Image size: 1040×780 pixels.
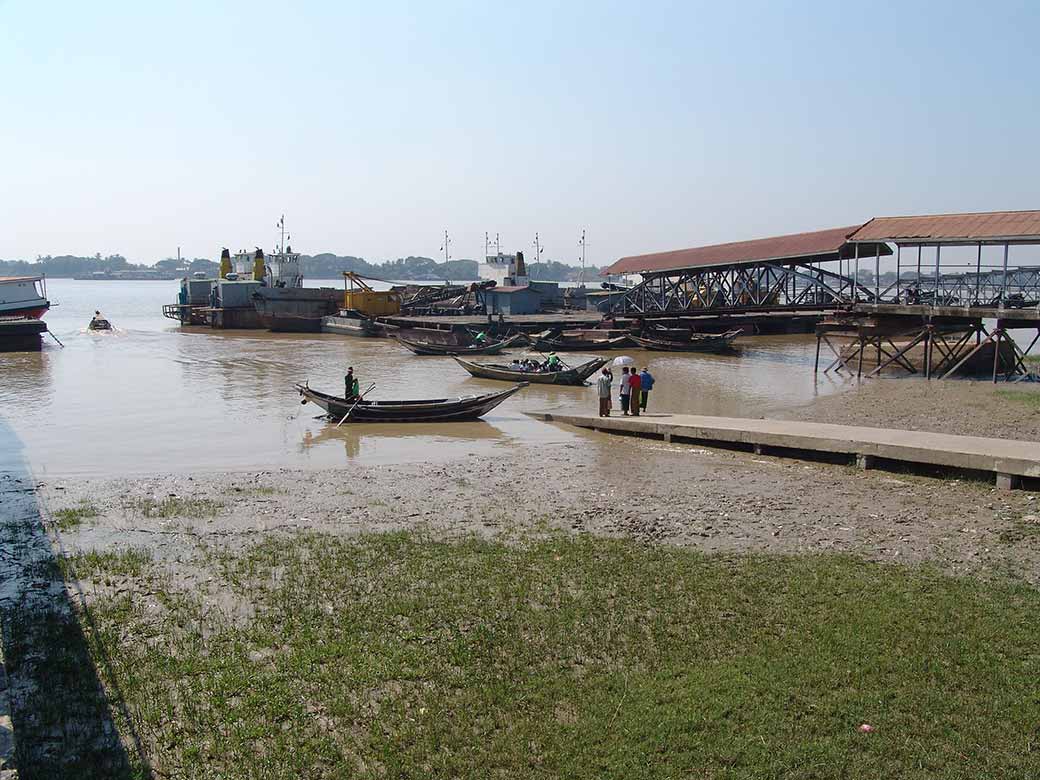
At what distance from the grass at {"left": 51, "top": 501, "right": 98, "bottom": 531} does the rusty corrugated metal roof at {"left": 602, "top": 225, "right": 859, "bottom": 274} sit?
32.8 metres

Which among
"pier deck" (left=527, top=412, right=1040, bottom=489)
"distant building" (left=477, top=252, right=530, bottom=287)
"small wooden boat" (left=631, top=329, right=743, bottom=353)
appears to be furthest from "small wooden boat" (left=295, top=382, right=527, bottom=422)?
"distant building" (left=477, top=252, right=530, bottom=287)

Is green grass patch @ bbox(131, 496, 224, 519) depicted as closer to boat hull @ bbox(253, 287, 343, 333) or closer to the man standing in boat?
the man standing in boat

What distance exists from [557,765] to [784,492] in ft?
30.5

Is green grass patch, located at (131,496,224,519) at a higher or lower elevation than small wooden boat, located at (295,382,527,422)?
lower

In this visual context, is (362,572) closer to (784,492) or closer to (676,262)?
(784,492)

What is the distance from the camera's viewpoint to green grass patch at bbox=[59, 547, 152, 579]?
419 inches

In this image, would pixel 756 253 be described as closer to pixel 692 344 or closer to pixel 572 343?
pixel 692 344

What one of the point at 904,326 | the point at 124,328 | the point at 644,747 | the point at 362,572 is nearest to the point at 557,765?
the point at 644,747

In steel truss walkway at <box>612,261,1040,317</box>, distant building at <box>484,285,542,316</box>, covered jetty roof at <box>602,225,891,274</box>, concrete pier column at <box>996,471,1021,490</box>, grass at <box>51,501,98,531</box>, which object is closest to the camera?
grass at <box>51,501,98,531</box>

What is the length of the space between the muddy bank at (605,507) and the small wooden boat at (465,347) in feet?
98.2

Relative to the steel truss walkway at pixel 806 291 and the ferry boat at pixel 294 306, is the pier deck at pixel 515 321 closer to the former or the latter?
the steel truss walkway at pixel 806 291

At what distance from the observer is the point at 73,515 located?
1401 centimetres

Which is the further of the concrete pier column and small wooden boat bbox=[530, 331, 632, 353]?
small wooden boat bbox=[530, 331, 632, 353]

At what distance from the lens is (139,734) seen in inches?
263
